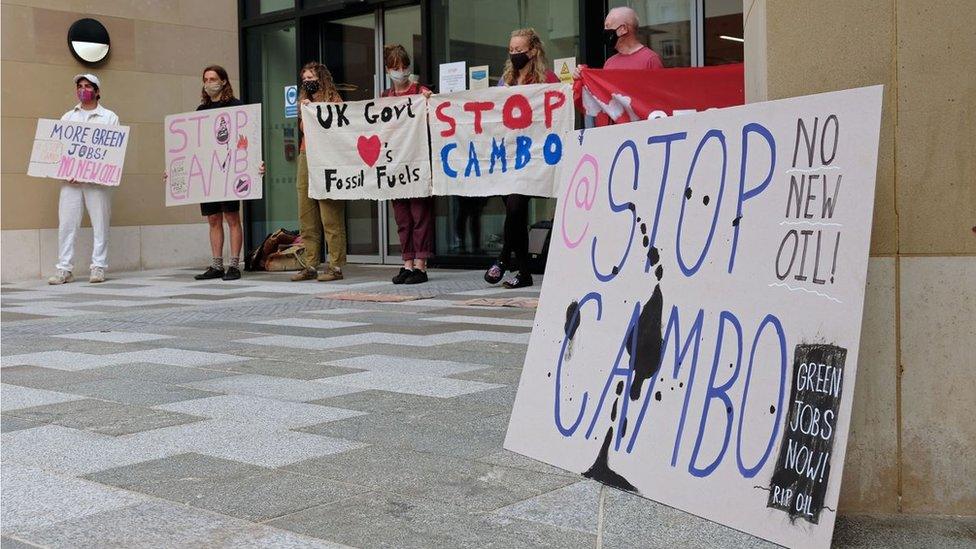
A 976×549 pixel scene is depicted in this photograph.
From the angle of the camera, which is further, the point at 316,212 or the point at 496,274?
the point at 316,212

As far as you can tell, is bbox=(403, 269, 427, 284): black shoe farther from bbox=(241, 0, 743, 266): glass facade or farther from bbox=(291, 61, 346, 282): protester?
bbox=(241, 0, 743, 266): glass facade

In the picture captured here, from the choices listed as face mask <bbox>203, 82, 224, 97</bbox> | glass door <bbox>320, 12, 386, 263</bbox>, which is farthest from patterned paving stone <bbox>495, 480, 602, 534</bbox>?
glass door <bbox>320, 12, 386, 263</bbox>

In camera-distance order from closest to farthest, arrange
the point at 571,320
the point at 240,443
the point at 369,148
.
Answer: the point at 571,320
the point at 240,443
the point at 369,148

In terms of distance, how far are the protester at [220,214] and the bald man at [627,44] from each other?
531 cm

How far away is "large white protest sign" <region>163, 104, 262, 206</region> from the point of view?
12266mm

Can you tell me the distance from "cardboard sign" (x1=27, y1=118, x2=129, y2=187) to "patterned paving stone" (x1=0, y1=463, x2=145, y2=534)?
9215 mm

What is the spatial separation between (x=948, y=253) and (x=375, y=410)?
8.21ft

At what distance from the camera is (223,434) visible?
4.55m

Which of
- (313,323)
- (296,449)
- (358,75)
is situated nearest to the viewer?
(296,449)

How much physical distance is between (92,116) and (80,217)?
1.10 metres

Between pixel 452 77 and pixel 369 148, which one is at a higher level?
pixel 452 77

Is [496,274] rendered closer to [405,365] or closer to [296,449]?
[405,365]

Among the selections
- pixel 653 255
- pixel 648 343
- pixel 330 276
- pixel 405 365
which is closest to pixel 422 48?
pixel 330 276

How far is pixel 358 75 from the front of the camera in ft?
46.9
